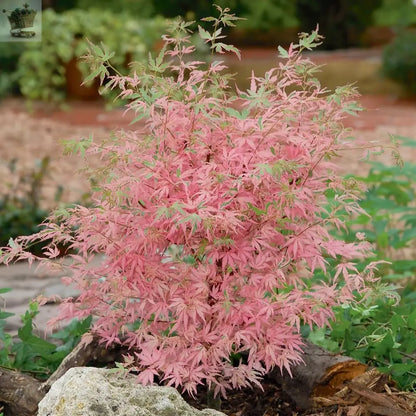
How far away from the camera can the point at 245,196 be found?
2422 millimetres

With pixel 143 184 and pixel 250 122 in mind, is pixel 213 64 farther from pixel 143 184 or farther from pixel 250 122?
pixel 143 184

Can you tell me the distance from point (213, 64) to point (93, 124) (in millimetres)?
7854

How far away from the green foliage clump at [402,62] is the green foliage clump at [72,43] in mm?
3746

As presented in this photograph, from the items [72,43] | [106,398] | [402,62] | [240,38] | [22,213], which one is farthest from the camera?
[240,38]

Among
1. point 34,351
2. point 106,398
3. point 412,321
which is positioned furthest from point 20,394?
point 412,321

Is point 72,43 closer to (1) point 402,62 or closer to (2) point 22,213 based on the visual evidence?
(1) point 402,62

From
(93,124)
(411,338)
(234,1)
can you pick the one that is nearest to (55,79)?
(93,124)

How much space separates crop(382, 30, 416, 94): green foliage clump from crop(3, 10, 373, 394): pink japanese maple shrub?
1056 centimetres

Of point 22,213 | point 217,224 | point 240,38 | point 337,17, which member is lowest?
point 240,38

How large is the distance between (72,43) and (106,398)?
31.6ft

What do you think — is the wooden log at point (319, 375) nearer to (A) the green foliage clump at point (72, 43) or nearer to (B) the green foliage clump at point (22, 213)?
(B) the green foliage clump at point (22, 213)

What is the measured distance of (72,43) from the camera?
1137 cm

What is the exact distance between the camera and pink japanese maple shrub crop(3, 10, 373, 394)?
2.40m

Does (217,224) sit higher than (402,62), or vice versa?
(217,224)
